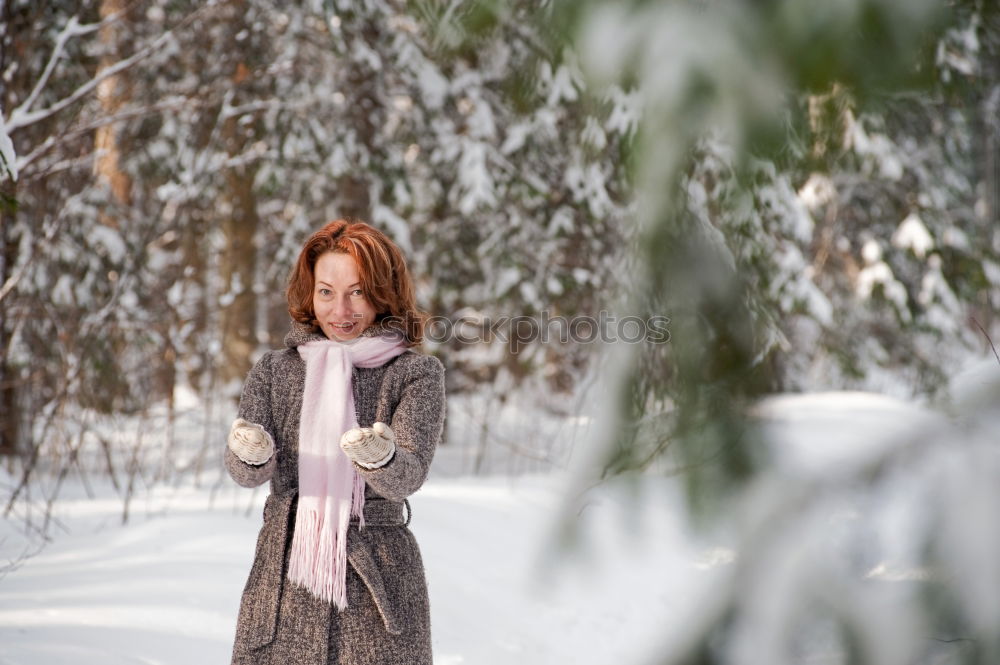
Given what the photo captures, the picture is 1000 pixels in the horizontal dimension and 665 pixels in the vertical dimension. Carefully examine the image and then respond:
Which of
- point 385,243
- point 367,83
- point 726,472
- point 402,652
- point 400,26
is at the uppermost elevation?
point 400,26

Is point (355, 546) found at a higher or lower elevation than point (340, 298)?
lower

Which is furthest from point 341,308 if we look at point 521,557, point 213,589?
point 521,557

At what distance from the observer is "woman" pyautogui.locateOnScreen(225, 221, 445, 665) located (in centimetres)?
200

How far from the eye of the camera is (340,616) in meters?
2.04

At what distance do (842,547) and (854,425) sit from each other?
105 mm

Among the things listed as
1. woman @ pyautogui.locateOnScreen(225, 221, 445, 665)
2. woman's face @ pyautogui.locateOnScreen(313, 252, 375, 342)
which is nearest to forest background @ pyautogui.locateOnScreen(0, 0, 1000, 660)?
woman @ pyautogui.locateOnScreen(225, 221, 445, 665)

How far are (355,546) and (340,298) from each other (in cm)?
61

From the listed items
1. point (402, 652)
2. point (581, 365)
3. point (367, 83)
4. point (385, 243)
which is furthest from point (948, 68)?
point (581, 365)

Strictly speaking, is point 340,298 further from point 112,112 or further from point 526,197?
point 526,197

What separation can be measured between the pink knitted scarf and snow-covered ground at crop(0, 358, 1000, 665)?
0.61 m

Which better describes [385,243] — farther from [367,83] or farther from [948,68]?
[367,83]

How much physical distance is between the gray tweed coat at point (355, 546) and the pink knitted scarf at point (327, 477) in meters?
0.04

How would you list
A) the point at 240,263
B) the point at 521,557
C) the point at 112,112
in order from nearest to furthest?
the point at 112,112 < the point at 521,557 < the point at 240,263

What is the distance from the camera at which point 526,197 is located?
762 centimetres
